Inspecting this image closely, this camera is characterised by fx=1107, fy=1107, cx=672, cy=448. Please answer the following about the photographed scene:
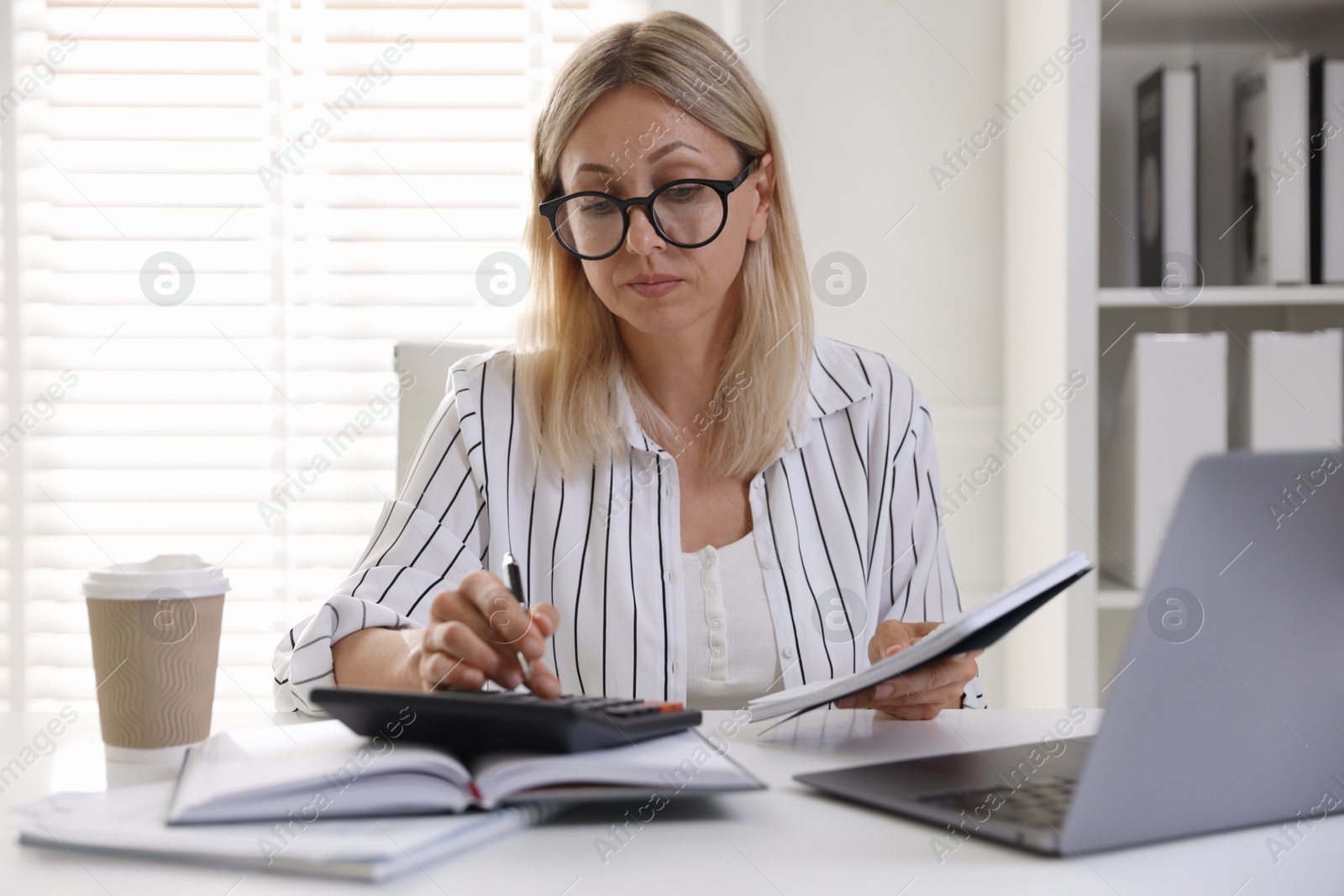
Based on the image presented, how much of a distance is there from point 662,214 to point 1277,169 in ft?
3.42

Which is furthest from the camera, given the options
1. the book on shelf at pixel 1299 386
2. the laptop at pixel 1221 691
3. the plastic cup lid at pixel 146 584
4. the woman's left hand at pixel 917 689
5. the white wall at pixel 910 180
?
the white wall at pixel 910 180

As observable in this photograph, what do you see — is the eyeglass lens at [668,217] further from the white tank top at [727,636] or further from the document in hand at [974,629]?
the document in hand at [974,629]

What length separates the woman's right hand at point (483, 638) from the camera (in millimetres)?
763

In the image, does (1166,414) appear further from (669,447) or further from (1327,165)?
(669,447)

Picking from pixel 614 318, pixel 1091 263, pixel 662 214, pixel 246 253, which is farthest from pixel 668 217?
pixel 246 253

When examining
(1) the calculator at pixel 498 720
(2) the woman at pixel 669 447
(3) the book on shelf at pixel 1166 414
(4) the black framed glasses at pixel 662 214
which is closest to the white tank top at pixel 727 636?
(2) the woman at pixel 669 447

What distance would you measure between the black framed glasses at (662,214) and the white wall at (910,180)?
840 mm

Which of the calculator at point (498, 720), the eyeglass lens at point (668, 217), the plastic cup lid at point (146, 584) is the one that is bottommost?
the calculator at point (498, 720)

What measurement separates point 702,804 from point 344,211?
5.51 ft

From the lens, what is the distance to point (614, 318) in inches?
54.9

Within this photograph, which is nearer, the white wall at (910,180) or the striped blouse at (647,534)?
the striped blouse at (647,534)

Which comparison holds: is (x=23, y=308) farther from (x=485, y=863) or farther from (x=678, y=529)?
(x=485, y=863)

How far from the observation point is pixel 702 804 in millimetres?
649

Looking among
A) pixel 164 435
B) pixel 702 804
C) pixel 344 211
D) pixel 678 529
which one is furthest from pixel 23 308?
A: pixel 702 804
